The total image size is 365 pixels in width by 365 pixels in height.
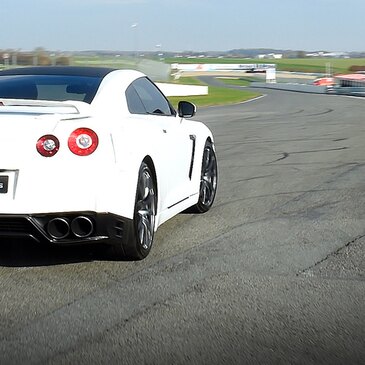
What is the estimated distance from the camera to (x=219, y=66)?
16700cm

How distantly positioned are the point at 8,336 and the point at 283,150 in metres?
11.3

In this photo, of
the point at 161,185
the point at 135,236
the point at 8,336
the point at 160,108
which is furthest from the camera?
the point at 160,108

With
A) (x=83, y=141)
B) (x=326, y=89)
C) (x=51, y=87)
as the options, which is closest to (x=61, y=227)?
(x=83, y=141)

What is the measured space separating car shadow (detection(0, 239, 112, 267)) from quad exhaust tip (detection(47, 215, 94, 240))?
0.31 m

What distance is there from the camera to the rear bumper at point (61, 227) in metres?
5.39

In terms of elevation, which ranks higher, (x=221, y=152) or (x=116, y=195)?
(x=116, y=195)

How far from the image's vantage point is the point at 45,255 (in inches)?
244

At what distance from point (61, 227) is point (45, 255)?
815mm

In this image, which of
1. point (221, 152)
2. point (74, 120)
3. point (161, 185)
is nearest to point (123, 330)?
point (74, 120)

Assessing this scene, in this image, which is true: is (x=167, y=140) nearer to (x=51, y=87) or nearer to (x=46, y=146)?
(x=51, y=87)

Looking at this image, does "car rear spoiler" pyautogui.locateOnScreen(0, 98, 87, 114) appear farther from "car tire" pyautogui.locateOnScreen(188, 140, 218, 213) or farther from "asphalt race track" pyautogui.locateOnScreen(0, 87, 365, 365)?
"car tire" pyautogui.locateOnScreen(188, 140, 218, 213)

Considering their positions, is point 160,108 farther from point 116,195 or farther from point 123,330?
point 123,330

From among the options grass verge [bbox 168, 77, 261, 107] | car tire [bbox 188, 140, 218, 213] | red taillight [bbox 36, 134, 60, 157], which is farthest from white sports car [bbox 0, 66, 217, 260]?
Result: grass verge [bbox 168, 77, 261, 107]

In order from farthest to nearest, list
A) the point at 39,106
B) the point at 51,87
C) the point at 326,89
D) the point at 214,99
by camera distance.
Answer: the point at 326,89
the point at 214,99
the point at 51,87
the point at 39,106
